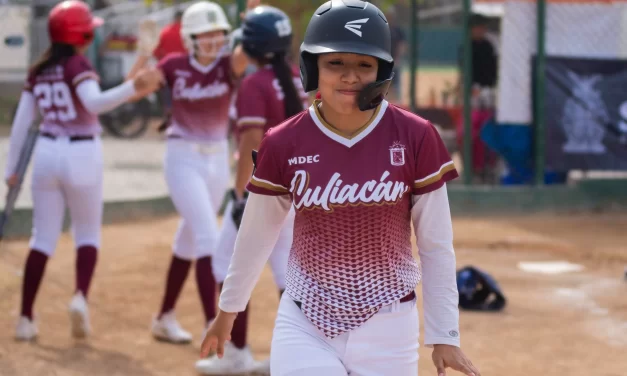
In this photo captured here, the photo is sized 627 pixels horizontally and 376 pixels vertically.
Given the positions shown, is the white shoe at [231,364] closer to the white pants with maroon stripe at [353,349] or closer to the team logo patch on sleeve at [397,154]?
the white pants with maroon stripe at [353,349]

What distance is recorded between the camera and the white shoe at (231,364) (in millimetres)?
6191

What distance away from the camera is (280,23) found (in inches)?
233

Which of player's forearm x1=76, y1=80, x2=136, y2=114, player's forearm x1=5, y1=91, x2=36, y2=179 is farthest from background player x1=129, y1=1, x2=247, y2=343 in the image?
player's forearm x1=5, y1=91, x2=36, y2=179

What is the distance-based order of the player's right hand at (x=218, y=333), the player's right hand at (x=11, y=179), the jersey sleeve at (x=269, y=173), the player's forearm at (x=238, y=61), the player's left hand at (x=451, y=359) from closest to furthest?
the player's left hand at (x=451, y=359) → the jersey sleeve at (x=269, y=173) → the player's right hand at (x=218, y=333) → the player's forearm at (x=238, y=61) → the player's right hand at (x=11, y=179)

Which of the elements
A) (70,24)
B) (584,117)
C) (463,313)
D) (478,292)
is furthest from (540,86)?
(70,24)

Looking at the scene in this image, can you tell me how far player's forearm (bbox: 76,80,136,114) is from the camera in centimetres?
659

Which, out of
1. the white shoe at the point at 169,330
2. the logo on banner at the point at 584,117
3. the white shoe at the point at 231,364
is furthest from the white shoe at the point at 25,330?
the logo on banner at the point at 584,117

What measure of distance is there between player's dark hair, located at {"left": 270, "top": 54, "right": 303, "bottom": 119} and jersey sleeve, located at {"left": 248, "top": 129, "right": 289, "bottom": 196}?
2373 mm

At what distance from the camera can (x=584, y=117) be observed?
12148mm

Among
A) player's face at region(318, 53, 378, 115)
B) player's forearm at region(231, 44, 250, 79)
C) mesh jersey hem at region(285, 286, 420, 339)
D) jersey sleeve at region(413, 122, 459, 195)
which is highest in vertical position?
player's face at region(318, 53, 378, 115)

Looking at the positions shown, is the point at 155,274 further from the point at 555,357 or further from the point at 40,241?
the point at 555,357

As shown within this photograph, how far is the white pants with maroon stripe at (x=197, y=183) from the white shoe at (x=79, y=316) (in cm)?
80

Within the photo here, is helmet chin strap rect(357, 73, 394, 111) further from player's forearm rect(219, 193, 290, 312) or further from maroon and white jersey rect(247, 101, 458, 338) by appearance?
player's forearm rect(219, 193, 290, 312)

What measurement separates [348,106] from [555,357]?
3670 mm
